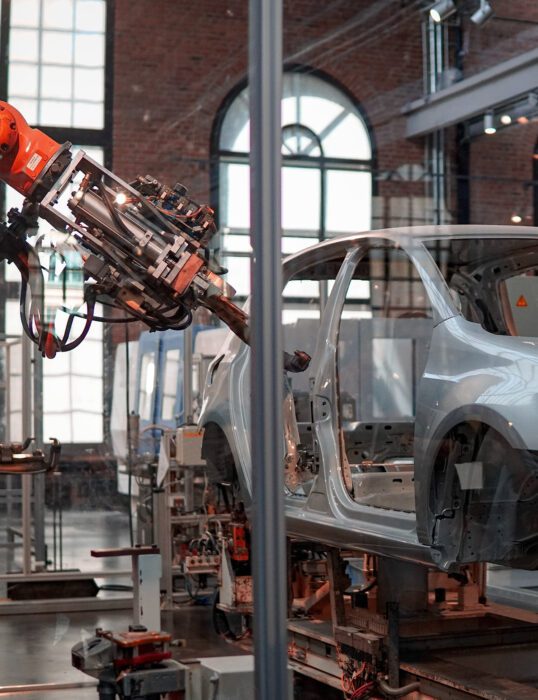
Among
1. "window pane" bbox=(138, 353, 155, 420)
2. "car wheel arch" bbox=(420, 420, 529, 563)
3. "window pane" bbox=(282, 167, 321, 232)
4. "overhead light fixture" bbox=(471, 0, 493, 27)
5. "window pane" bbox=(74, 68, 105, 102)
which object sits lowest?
"car wheel arch" bbox=(420, 420, 529, 563)

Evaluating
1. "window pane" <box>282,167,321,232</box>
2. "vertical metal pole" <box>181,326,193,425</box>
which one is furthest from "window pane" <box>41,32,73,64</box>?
"vertical metal pole" <box>181,326,193,425</box>

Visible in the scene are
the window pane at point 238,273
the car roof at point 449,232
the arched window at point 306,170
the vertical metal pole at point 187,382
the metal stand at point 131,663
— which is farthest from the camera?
the vertical metal pole at point 187,382

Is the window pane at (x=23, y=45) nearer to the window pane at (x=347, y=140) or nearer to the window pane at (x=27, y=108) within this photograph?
the window pane at (x=27, y=108)

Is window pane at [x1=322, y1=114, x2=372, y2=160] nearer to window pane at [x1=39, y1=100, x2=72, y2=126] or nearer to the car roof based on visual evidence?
the car roof

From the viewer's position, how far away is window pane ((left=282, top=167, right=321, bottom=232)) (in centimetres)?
390

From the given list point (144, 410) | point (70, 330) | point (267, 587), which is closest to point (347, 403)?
point (144, 410)

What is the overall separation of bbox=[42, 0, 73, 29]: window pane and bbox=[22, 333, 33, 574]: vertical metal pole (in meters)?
0.98

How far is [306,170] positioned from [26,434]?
4.31 feet

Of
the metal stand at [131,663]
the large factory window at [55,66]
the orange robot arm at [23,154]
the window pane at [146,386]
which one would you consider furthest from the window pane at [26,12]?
the metal stand at [131,663]

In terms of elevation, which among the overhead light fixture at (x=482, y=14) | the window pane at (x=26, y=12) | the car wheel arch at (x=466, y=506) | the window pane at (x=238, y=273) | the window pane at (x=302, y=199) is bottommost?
the car wheel arch at (x=466, y=506)

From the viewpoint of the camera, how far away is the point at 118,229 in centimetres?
331

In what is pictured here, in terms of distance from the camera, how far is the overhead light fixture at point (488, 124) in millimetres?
4066

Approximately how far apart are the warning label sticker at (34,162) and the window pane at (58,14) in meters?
0.55

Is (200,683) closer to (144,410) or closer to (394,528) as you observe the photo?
(394,528)
